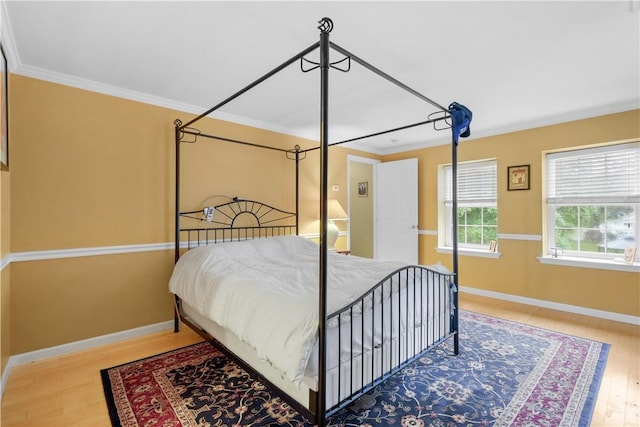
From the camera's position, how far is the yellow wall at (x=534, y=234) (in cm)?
334

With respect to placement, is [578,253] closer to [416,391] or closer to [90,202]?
[416,391]

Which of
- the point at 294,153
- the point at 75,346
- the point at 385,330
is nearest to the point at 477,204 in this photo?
the point at 294,153

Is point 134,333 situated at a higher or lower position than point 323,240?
lower

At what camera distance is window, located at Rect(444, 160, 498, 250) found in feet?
14.4

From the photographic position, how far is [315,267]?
8.84 feet

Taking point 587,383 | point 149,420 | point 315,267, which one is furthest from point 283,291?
point 587,383

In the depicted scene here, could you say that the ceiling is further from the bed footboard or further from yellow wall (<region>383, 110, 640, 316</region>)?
the bed footboard

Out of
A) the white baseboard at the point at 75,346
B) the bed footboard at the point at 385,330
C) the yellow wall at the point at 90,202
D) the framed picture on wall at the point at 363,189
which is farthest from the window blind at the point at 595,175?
the white baseboard at the point at 75,346

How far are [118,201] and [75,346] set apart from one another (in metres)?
1.32

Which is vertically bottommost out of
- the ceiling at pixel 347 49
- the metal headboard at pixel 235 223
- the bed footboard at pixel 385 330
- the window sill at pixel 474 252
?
the bed footboard at pixel 385 330

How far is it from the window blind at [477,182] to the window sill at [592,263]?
3.41 ft

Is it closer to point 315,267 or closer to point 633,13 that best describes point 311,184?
point 315,267

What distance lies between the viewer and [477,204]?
14.8 feet

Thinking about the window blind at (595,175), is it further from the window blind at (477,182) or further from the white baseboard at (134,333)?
the white baseboard at (134,333)
